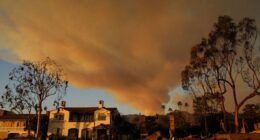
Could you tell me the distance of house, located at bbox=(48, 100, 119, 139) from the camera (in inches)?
2363

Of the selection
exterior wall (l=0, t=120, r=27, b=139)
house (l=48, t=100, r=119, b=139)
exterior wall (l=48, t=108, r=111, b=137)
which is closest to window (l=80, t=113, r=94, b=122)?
house (l=48, t=100, r=119, b=139)

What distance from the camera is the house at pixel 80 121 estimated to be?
6003 cm

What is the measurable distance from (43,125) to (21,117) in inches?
252

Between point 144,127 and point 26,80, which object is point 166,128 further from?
point 26,80

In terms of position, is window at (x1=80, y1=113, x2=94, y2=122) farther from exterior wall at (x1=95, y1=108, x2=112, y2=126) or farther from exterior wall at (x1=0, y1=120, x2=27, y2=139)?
exterior wall at (x1=0, y1=120, x2=27, y2=139)

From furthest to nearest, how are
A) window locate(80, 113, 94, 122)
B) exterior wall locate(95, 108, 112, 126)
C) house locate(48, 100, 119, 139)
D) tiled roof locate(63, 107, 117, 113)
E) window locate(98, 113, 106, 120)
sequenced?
tiled roof locate(63, 107, 117, 113) < window locate(80, 113, 94, 122) < window locate(98, 113, 106, 120) < exterior wall locate(95, 108, 112, 126) < house locate(48, 100, 119, 139)

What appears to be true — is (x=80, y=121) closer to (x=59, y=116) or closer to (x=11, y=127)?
(x=59, y=116)

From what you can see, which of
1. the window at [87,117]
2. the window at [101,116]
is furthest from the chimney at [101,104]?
the window at [87,117]

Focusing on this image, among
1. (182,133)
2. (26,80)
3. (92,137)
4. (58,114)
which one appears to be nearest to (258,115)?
(182,133)

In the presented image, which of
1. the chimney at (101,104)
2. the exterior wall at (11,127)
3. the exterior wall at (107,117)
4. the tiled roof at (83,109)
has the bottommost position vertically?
the exterior wall at (11,127)

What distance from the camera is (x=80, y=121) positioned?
6253 cm

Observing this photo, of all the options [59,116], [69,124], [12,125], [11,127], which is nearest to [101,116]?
[69,124]

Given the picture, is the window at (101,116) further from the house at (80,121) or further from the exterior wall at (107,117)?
the exterior wall at (107,117)

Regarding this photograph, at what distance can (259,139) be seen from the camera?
2953 centimetres
